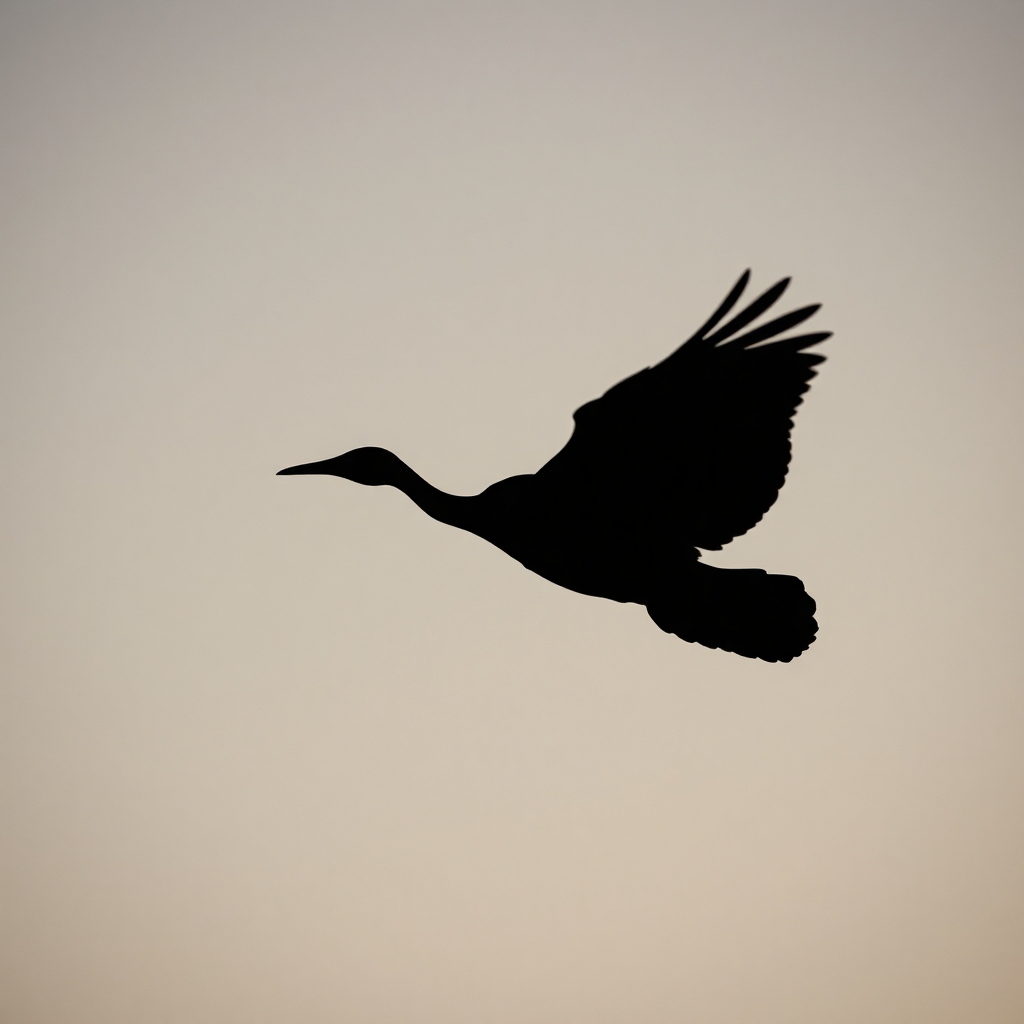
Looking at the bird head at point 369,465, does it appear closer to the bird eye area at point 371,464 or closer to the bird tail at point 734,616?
the bird eye area at point 371,464

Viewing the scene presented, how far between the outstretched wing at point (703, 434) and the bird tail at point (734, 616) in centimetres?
8

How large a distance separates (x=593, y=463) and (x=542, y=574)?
0.76ft

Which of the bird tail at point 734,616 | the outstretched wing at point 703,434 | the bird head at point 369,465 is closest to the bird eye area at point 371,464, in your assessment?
the bird head at point 369,465

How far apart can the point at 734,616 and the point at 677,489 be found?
0.27 m

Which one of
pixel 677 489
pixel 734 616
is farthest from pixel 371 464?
pixel 734 616

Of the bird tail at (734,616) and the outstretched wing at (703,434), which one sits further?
the bird tail at (734,616)

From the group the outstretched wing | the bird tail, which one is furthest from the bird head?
the bird tail

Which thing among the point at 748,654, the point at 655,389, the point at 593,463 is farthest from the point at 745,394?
→ the point at 748,654

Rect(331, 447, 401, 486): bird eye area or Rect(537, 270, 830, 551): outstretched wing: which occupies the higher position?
Rect(331, 447, 401, 486): bird eye area

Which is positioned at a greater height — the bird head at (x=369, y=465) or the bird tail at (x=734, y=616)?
the bird head at (x=369, y=465)

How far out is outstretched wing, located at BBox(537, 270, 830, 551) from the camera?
192 cm

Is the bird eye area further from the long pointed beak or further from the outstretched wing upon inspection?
the outstretched wing

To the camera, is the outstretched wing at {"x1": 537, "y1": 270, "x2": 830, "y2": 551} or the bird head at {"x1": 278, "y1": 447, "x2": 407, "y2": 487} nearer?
the outstretched wing at {"x1": 537, "y1": 270, "x2": 830, "y2": 551}

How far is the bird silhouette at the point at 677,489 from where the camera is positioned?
1.94m
